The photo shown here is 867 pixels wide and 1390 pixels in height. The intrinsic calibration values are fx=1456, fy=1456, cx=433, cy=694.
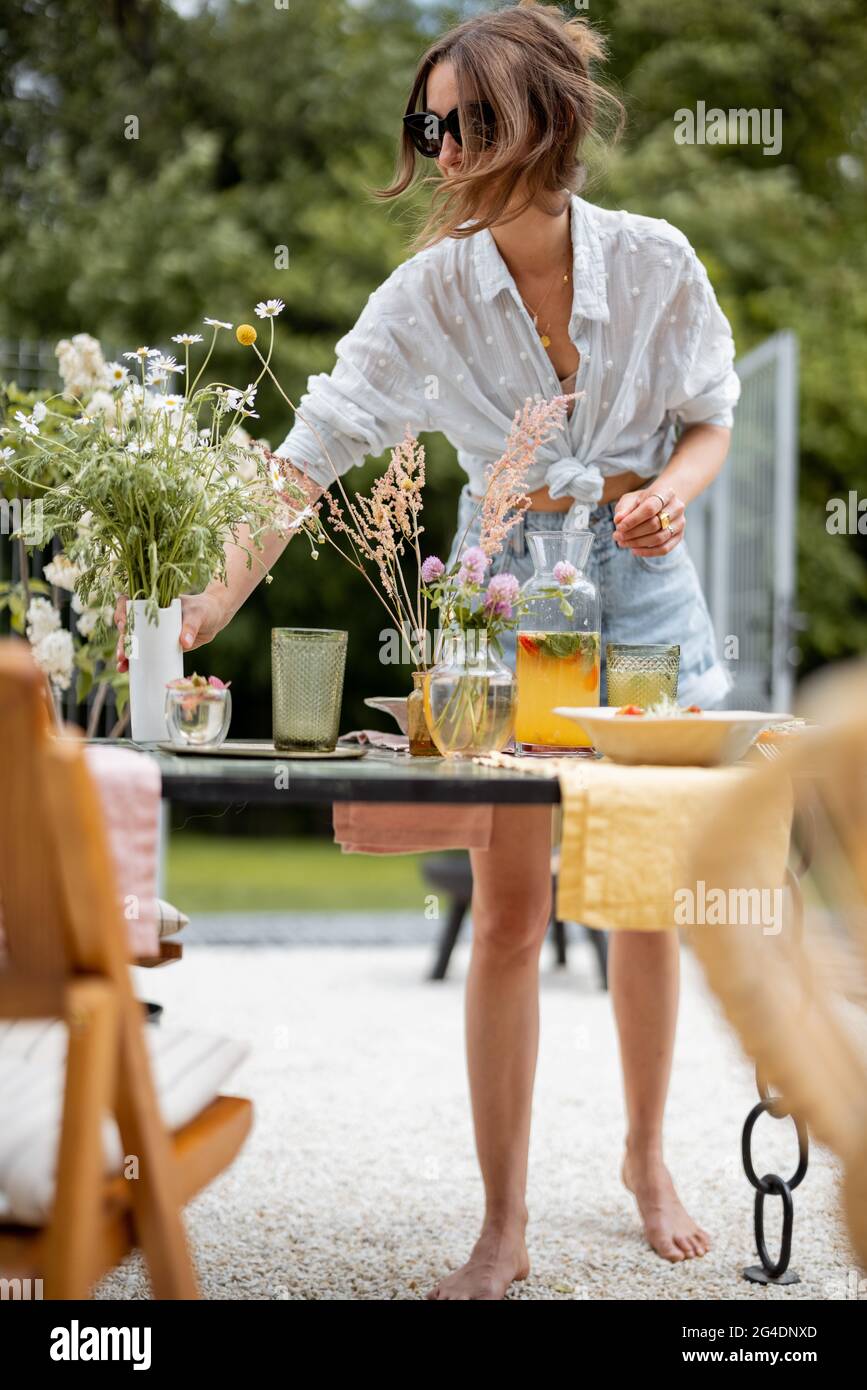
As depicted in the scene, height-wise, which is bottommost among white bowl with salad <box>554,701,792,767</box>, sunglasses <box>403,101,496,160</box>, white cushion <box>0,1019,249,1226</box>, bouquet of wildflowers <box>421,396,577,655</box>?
white cushion <box>0,1019,249,1226</box>

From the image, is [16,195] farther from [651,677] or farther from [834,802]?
[834,802]

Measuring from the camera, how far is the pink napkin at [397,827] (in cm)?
177

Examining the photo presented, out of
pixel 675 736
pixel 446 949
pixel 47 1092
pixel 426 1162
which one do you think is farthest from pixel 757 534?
pixel 47 1092

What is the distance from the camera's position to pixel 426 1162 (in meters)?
3.00

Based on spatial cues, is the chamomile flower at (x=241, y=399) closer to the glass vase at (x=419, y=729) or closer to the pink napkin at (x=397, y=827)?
the glass vase at (x=419, y=729)

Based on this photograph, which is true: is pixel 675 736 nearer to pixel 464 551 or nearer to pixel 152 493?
pixel 464 551

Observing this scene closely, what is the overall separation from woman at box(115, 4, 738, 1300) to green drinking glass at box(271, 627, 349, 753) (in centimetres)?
30

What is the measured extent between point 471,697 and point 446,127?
802 millimetres

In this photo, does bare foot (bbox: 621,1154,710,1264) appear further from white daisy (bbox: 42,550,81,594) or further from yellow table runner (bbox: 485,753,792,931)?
white daisy (bbox: 42,550,81,594)

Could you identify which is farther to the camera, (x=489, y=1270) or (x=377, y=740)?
(x=489, y=1270)

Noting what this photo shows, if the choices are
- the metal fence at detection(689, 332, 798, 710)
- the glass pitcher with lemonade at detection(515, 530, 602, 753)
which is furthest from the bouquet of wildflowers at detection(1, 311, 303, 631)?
the metal fence at detection(689, 332, 798, 710)

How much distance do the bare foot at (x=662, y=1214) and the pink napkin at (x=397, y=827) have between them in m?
0.88

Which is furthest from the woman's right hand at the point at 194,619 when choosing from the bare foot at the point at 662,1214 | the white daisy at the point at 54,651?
the white daisy at the point at 54,651

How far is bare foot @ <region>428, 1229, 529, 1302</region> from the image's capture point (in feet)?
6.93
